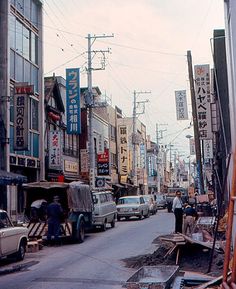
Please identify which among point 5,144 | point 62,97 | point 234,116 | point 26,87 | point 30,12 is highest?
point 30,12

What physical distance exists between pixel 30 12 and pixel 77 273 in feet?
74.7

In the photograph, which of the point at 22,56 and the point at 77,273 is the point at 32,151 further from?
the point at 77,273

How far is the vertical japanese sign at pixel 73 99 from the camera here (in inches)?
1378

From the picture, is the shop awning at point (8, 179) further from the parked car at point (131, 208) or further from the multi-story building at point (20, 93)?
the parked car at point (131, 208)

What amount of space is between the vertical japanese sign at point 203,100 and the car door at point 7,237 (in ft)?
42.9

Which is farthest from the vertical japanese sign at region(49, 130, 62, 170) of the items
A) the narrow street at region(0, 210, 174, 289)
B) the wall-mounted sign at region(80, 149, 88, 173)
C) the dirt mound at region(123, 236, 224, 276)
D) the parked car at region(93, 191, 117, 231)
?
the dirt mound at region(123, 236, 224, 276)

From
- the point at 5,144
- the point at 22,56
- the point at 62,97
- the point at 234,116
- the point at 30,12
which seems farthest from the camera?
the point at 62,97

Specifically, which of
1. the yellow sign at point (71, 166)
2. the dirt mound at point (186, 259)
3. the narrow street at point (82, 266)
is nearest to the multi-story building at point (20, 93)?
the yellow sign at point (71, 166)

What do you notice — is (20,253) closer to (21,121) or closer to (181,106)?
(21,121)

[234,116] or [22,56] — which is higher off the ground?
[22,56]

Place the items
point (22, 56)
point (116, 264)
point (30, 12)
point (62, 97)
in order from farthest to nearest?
point (62, 97)
point (30, 12)
point (22, 56)
point (116, 264)

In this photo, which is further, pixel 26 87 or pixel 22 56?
pixel 22 56

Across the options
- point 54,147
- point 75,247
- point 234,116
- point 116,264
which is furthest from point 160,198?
point 234,116

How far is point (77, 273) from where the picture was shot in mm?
12531
